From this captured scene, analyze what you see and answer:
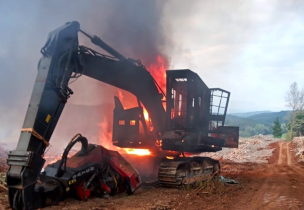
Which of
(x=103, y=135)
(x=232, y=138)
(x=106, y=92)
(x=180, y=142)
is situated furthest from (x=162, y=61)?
(x=180, y=142)

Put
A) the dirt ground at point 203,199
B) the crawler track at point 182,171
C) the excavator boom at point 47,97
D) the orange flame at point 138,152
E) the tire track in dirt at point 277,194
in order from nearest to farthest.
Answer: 1. the excavator boom at point 47,97
2. the dirt ground at point 203,199
3. the tire track in dirt at point 277,194
4. the crawler track at point 182,171
5. the orange flame at point 138,152

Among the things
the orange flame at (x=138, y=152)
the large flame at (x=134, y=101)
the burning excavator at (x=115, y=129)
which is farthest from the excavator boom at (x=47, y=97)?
the orange flame at (x=138, y=152)

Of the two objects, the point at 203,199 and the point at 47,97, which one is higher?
the point at 47,97

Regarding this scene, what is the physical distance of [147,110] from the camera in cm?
1152

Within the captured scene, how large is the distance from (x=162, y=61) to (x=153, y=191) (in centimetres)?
901

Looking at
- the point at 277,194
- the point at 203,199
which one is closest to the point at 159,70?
the point at 203,199

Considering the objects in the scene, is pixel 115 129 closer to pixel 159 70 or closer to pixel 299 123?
pixel 159 70

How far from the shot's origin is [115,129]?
40.6 ft

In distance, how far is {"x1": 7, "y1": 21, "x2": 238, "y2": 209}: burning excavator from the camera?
6547 millimetres

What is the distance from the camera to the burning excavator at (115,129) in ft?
21.5

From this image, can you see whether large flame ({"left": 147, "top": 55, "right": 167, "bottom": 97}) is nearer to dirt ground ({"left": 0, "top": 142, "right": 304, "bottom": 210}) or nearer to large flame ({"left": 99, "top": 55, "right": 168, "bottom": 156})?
large flame ({"left": 99, "top": 55, "right": 168, "bottom": 156})

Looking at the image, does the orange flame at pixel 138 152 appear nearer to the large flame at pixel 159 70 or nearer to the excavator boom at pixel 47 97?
the large flame at pixel 159 70

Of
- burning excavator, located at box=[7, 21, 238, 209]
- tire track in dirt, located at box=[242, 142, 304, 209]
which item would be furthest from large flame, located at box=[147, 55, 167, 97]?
tire track in dirt, located at box=[242, 142, 304, 209]

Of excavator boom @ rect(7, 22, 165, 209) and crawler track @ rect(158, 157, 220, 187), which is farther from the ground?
excavator boom @ rect(7, 22, 165, 209)
